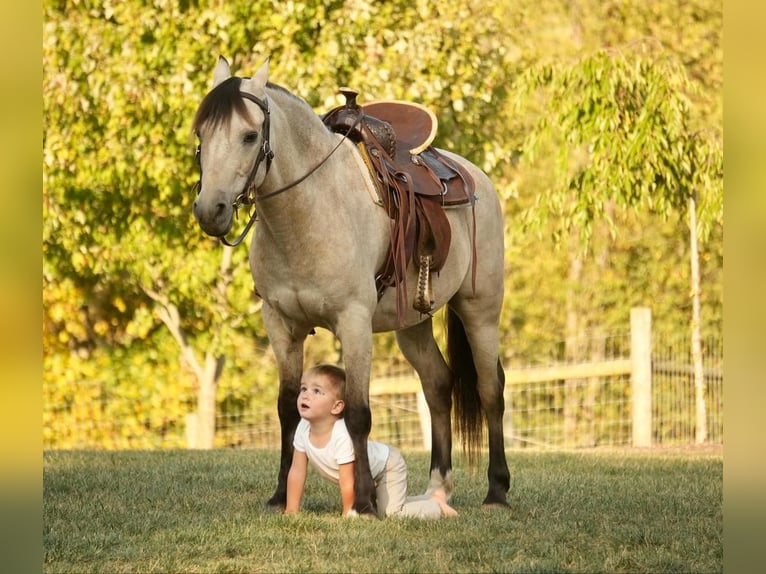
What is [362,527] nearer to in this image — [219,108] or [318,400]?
[318,400]

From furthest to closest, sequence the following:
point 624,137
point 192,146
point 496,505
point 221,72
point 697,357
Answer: point 697,357
point 624,137
point 192,146
point 496,505
point 221,72

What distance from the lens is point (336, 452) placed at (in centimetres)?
485

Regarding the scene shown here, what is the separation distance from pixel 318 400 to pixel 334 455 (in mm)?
239

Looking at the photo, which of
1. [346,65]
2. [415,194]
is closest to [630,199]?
[346,65]

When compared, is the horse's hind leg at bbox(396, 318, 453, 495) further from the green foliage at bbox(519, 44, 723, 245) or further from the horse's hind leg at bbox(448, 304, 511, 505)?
the green foliage at bbox(519, 44, 723, 245)

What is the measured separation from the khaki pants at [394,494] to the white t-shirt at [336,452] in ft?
0.12

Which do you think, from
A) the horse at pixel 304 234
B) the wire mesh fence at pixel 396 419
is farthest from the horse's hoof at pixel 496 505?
the wire mesh fence at pixel 396 419

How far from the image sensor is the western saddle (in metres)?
5.14

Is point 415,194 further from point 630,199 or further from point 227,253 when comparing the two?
point 227,253

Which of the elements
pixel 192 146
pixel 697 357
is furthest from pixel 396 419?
pixel 192 146

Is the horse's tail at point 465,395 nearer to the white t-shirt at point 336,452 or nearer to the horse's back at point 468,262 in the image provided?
the horse's back at point 468,262

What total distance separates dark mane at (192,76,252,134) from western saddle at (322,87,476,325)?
3.05 feet

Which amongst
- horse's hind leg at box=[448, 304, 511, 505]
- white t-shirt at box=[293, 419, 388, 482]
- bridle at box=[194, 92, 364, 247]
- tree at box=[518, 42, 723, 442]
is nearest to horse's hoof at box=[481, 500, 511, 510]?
horse's hind leg at box=[448, 304, 511, 505]

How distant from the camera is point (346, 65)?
37.1ft
